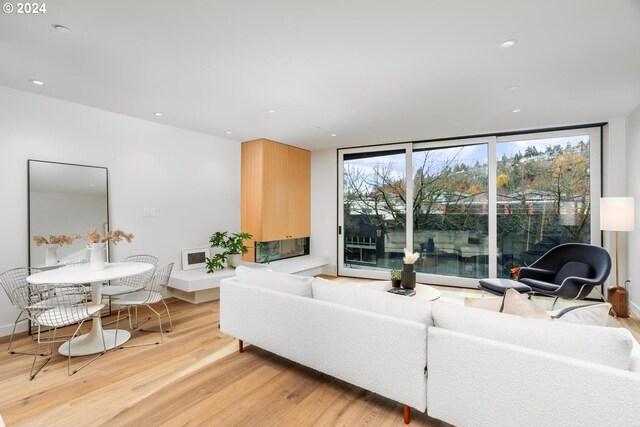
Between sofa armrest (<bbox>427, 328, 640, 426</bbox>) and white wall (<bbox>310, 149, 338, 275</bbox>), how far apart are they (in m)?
4.52

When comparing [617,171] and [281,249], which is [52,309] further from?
[617,171]

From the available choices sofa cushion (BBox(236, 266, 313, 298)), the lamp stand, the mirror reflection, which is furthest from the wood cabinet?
the lamp stand

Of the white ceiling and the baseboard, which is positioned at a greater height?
the white ceiling

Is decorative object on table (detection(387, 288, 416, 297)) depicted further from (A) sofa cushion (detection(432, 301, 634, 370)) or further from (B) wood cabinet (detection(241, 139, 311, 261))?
(B) wood cabinet (detection(241, 139, 311, 261))

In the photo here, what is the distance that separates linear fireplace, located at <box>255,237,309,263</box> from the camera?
5.42m

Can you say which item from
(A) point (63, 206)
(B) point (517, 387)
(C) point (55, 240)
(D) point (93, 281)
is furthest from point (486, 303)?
(A) point (63, 206)

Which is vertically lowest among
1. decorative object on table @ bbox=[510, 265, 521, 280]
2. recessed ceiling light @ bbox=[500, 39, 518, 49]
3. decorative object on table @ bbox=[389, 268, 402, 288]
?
decorative object on table @ bbox=[510, 265, 521, 280]

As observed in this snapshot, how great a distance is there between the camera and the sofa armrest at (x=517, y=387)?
1281 mm

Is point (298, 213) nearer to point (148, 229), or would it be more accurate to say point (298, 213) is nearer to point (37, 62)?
point (148, 229)

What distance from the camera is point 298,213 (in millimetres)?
6055

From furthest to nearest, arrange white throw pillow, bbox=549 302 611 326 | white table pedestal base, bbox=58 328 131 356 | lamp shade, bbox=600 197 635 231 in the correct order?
lamp shade, bbox=600 197 635 231
white table pedestal base, bbox=58 328 131 356
white throw pillow, bbox=549 302 611 326

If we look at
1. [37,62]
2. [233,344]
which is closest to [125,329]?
[233,344]

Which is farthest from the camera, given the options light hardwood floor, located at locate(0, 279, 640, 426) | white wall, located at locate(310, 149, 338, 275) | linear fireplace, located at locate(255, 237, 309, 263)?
white wall, located at locate(310, 149, 338, 275)

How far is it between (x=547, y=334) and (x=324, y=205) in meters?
4.96
